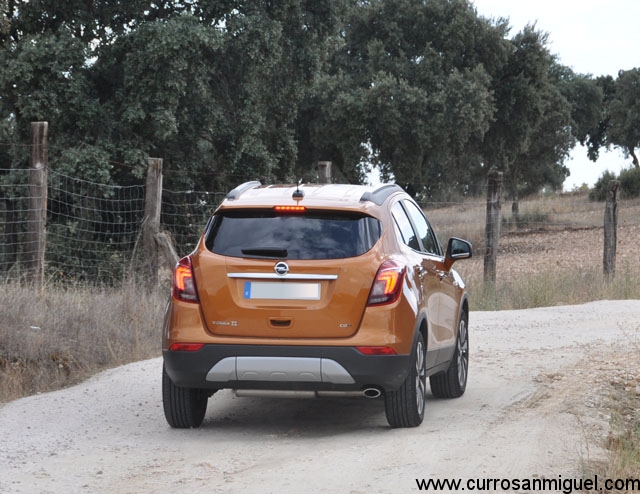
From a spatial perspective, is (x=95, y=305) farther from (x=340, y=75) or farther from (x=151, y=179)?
Answer: (x=340, y=75)

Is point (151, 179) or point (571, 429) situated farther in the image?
point (151, 179)

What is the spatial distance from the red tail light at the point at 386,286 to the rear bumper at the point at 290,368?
1.23 feet

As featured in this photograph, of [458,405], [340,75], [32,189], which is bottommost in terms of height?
[458,405]

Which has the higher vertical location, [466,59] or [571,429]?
[466,59]

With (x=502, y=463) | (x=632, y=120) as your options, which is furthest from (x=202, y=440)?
(x=632, y=120)

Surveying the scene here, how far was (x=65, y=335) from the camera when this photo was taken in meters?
11.3

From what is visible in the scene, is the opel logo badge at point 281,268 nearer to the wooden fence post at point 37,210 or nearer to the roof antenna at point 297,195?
the roof antenna at point 297,195

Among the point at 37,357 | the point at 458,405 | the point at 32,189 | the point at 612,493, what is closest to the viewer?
the point at 612,493

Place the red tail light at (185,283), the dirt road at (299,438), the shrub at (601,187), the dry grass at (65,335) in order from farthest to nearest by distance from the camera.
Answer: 1. the shrub at (601,187)
2. the dry grass at (65,335)
3. the red tail light at (185,283)
4. the dirt road at (299,438)

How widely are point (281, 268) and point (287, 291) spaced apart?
0.52 feet

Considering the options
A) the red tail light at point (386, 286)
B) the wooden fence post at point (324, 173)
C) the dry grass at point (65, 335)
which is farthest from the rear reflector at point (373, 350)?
the wooden fence post at point (324, 173)

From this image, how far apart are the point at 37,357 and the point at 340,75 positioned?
106 feet

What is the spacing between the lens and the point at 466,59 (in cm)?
4278

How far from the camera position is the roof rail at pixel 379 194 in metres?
8.01
